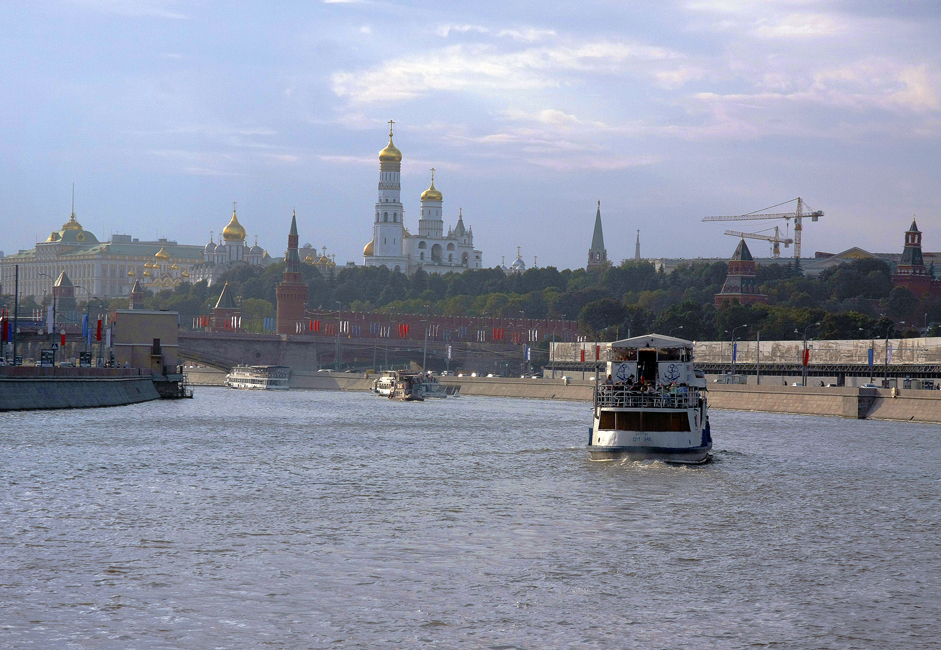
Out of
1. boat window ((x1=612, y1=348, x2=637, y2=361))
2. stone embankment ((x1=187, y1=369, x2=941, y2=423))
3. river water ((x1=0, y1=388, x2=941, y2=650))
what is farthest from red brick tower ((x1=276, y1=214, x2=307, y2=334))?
boat window ((x1=612, y1=348, x2=637, y2=361))

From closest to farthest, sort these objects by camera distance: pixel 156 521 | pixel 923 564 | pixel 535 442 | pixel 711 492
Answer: pixel 923 564, pixel 156 521, pixel 711 492, pixel 535 442

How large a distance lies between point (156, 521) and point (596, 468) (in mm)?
16288

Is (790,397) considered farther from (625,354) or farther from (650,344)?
(650,344)

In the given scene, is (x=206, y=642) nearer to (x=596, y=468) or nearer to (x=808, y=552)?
(x=808, y=552)

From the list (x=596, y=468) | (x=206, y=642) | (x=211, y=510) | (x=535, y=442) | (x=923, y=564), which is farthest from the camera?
(x=535, y=442)

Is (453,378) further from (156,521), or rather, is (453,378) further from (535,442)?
(156,521)

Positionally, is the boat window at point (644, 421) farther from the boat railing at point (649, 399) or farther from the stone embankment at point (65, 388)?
the stone embankment at point (65, 388)

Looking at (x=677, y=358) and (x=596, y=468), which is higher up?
(x=677, y=358)

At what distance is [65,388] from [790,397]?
41955 mm

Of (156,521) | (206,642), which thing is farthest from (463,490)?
(206,642)

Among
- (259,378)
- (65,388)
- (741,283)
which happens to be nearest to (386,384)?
(259,378)

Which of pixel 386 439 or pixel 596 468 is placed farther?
pixel 386 439

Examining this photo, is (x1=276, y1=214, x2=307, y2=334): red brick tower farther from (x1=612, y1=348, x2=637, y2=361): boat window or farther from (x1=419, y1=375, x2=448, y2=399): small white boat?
(x1=612, y1=348, x2=637, y2=361): boat window

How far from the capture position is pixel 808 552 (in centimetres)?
2569
